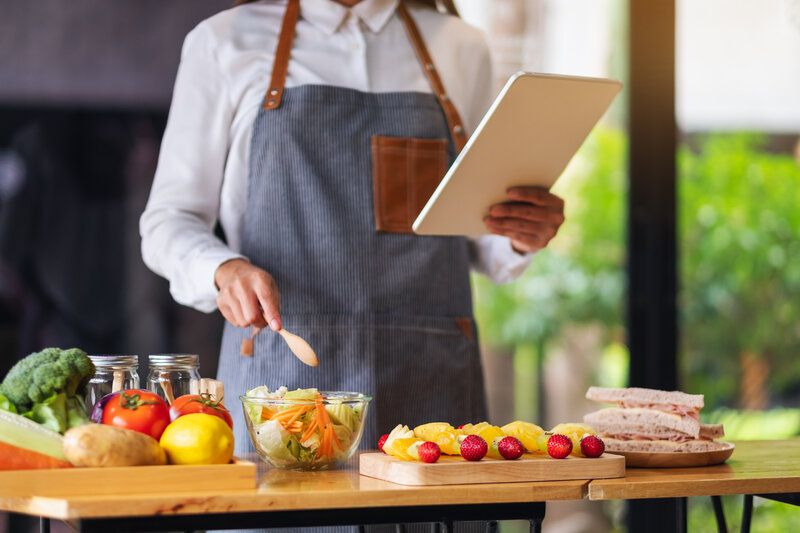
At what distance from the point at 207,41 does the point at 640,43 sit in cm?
164

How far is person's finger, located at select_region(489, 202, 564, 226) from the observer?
71.1 inches

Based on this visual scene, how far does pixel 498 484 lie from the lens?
1.27 metres

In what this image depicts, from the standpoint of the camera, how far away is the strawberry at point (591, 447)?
54.3 inches

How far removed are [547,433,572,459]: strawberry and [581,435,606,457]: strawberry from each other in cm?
4

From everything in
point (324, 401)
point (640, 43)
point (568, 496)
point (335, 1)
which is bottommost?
point (568, 496)

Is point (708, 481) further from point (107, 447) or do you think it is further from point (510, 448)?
point (107, 447)

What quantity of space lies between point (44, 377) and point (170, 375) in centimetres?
24

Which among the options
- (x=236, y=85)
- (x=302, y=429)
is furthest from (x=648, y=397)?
(x=236, y=85)

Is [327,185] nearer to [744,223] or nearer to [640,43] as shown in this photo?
[640,43]

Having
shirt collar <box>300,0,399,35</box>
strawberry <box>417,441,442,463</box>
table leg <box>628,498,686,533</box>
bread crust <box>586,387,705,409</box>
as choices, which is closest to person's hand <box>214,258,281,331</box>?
strawberry <box>417,441,442,463</box>

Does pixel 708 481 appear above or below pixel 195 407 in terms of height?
below

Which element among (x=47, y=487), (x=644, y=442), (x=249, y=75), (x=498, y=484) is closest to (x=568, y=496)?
(x=498, y=484)

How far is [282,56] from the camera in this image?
202 centimetres

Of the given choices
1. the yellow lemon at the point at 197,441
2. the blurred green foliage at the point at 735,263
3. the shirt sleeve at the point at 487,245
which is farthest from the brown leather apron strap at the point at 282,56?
the blurred green foliage at the point at 735,263
